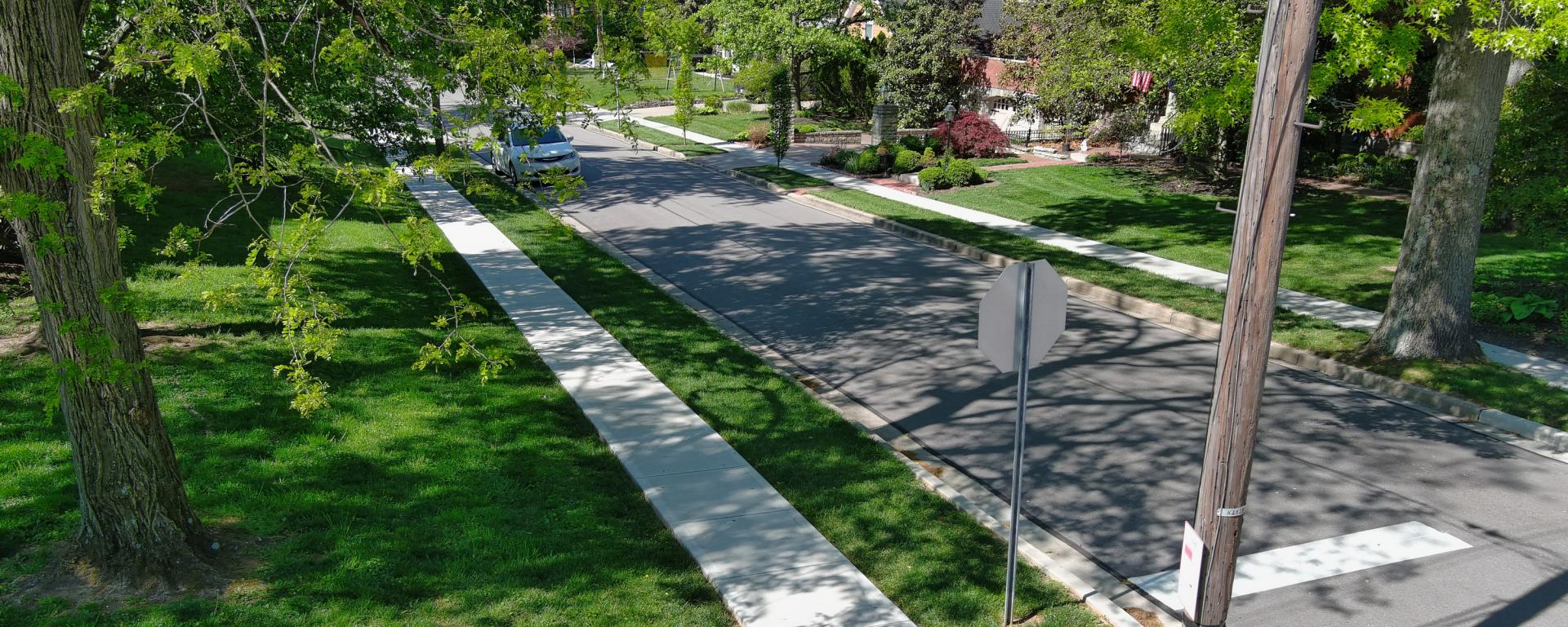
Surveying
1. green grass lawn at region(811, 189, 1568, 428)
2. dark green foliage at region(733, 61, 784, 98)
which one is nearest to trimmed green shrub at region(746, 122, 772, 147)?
dark green foliage at region(733, 61, 784, 98)

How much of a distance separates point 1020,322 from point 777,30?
3820 centimetres

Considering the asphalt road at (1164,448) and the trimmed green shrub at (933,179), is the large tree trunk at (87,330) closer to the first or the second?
the asphalt road at (1164,448)

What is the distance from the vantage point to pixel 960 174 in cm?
2589

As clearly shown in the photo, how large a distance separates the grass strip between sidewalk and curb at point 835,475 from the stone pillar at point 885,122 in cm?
1859

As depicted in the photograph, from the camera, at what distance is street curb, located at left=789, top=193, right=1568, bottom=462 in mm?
9469

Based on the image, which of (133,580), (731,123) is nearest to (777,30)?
(731,123)

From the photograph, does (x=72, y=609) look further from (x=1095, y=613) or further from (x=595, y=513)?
(x=1095, y=613)

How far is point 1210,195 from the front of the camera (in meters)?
23.0

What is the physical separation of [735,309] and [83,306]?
9.79 meters

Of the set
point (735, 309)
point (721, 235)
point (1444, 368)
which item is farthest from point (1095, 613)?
point (721, 235)

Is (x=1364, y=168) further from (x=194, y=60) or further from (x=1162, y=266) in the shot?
(x=194, y=60)

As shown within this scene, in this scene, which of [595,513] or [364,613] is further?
[595,513]

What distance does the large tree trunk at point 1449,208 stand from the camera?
1102 centimetres

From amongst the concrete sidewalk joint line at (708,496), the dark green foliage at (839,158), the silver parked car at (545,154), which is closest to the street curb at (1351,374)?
the concrete sidewalk joint line at (708,496)
